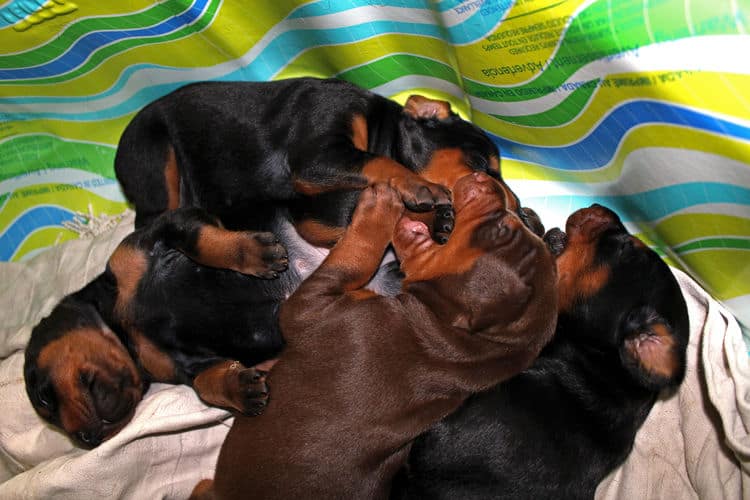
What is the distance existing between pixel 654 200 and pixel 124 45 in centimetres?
254

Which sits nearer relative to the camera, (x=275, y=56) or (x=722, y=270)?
(x=722, y=270)

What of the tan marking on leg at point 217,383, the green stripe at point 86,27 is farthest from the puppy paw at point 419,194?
the green stripe at point 86,27

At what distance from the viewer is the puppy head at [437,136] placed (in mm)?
2998

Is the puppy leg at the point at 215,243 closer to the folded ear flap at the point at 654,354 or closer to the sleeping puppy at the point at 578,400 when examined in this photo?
the sleeping puppy at the point at 578,400

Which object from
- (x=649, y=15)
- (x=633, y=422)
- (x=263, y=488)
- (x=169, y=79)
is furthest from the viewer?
(x=169, y=79)

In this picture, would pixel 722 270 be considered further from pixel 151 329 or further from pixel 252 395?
pixel 151 329

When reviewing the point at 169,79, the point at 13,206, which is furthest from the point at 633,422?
the point at 13,206

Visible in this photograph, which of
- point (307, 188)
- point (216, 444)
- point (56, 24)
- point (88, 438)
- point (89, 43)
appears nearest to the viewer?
point (88, 438)

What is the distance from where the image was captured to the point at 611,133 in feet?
8.85

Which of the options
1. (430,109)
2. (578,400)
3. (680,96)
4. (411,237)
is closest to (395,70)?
(430,109)

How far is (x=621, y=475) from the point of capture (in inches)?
121

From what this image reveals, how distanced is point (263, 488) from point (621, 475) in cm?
157

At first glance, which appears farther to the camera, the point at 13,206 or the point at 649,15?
the point at 13,206

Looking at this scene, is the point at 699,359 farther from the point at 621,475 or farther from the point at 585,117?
the point at 585,117
